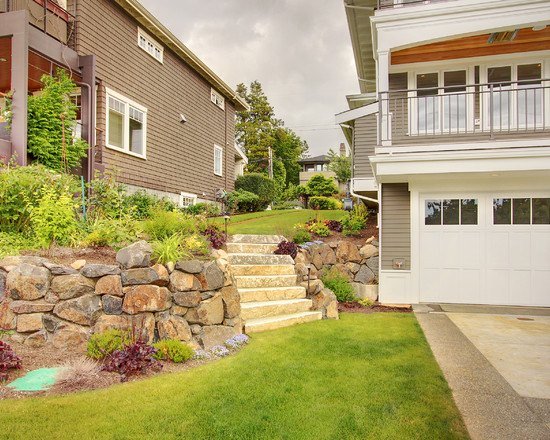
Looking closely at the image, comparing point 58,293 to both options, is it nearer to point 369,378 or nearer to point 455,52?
point 369,378

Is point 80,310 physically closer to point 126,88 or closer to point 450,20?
point 450,20

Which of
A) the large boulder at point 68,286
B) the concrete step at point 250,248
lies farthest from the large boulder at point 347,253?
the large boulder at point 68,286

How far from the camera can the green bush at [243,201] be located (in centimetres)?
1822

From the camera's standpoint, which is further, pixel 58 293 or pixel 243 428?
pixel 58 293

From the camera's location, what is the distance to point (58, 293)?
15.6 feet

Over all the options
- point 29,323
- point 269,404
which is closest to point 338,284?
point 269,404

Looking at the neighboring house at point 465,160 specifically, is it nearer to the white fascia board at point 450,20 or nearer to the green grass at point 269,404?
the white fascia board at point 450,20

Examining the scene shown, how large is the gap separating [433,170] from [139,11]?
9882mm

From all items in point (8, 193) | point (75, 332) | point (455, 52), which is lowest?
point (75, 332)

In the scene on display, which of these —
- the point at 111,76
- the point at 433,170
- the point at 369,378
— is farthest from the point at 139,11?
the point at 369,378

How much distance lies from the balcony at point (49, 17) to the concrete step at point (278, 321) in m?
8.32

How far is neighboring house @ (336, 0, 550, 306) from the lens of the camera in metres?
8.05

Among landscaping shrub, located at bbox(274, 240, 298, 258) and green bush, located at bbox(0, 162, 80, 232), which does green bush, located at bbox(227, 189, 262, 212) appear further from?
green bush, located at bbox(0, 162, 80, 232)

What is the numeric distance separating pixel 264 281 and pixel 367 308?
251 cm
